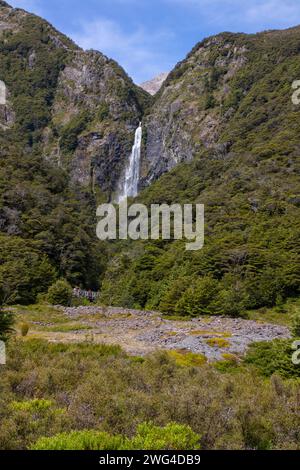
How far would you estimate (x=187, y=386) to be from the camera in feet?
31.5

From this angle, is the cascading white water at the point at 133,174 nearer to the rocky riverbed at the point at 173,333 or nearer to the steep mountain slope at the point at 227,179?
the steep mountain slope at the point at 227,179

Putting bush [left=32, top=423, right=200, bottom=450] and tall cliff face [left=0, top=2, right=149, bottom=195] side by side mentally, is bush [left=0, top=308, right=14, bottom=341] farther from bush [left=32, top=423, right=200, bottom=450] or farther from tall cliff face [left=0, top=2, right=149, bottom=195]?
tall cliff face [left=0, top=2, right=149, bottom=195]

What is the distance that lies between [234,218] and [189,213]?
46.5 feet

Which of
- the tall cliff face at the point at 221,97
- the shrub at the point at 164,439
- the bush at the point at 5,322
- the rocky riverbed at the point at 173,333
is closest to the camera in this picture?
the shrub at the point at 164,439

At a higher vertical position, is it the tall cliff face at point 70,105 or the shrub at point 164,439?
the tall cliff face at point 70,105

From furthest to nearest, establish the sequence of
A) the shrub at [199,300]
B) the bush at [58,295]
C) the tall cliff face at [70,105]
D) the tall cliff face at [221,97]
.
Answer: the tall cliff face at [70,105] < the tall cliff face at [221,97] < the bush at [58,295] < the shrub at [199,300]

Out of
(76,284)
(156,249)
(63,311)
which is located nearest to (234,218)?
(156,249)

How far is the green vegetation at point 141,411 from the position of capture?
671cm

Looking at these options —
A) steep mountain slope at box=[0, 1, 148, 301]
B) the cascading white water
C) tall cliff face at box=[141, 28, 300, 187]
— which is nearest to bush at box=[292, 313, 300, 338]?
steep mountain slope at box=[0, 1, 148, 301]

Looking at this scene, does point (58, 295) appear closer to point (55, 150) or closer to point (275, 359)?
point (275, 359)

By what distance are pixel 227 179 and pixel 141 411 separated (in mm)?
67344

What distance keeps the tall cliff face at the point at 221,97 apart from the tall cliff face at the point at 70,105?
12875 millimetres

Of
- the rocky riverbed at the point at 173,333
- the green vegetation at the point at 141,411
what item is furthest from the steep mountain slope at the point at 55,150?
the green vegetation at the point at 141,411
